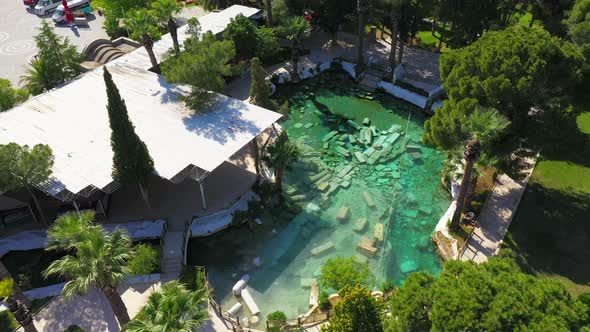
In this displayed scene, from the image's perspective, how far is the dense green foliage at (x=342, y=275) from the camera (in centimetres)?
2431

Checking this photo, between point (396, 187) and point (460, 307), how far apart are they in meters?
18.1

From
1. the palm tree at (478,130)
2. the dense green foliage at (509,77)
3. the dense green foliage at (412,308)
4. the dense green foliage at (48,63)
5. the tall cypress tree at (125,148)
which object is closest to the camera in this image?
the dense green foliage at (412,308)

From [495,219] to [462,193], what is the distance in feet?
13.1

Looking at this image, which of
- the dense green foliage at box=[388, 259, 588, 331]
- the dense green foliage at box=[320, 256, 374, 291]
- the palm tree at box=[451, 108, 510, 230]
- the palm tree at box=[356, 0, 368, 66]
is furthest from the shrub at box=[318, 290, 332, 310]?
the palm tree at box=[356, 0, 368, 66]

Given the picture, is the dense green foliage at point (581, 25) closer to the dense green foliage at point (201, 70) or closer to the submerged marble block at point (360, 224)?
the submerged marble block at point (360, 224)

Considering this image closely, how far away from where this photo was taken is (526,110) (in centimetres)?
2777

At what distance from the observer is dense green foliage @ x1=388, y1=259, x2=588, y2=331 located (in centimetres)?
1547

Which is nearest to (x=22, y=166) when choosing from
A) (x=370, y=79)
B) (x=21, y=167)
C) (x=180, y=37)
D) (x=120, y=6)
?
(x=21, y=167)

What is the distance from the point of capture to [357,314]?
802 inches

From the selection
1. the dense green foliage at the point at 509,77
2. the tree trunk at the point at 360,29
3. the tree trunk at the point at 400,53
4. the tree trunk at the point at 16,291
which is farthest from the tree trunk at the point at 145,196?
the tree trunk at the point at 400,53

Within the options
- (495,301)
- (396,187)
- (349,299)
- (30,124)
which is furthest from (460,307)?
(30,124)

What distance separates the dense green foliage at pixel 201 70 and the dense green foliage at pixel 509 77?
623 inches

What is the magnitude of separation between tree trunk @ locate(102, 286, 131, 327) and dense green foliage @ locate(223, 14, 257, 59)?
2733 cm

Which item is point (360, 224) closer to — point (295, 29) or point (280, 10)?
point (295, 29)
